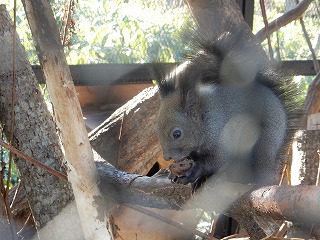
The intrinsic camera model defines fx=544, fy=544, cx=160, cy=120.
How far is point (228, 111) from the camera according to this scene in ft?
5.32

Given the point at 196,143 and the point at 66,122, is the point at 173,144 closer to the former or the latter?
the point at 196,143

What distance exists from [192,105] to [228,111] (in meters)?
0.11

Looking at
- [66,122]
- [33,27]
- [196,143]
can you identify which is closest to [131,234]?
[196,143]

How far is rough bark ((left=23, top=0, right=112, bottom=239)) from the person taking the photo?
1135mm

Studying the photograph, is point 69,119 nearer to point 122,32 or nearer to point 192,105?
point 192,105

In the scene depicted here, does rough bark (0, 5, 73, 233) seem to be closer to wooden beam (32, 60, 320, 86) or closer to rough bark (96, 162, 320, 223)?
rough bark (96, 162, 320, 223)

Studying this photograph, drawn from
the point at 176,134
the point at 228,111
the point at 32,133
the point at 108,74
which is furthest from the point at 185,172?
the point at 108,74

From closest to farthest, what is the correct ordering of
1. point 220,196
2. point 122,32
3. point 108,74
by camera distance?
point 220,196 < point 108,74 < point 122,32

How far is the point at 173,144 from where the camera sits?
1.56 m

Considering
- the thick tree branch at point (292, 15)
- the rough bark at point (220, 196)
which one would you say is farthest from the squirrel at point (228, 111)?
the thick tree branch at point (292, 15)

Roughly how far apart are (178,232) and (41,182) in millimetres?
1053

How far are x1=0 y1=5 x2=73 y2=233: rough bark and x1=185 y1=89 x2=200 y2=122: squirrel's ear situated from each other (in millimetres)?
420

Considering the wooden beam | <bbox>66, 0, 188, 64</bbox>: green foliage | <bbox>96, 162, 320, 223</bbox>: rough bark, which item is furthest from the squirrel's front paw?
<bbox>66, 0, 188, 64</bbox>: green foliage

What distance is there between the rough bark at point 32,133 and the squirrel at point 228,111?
34 centimetres
